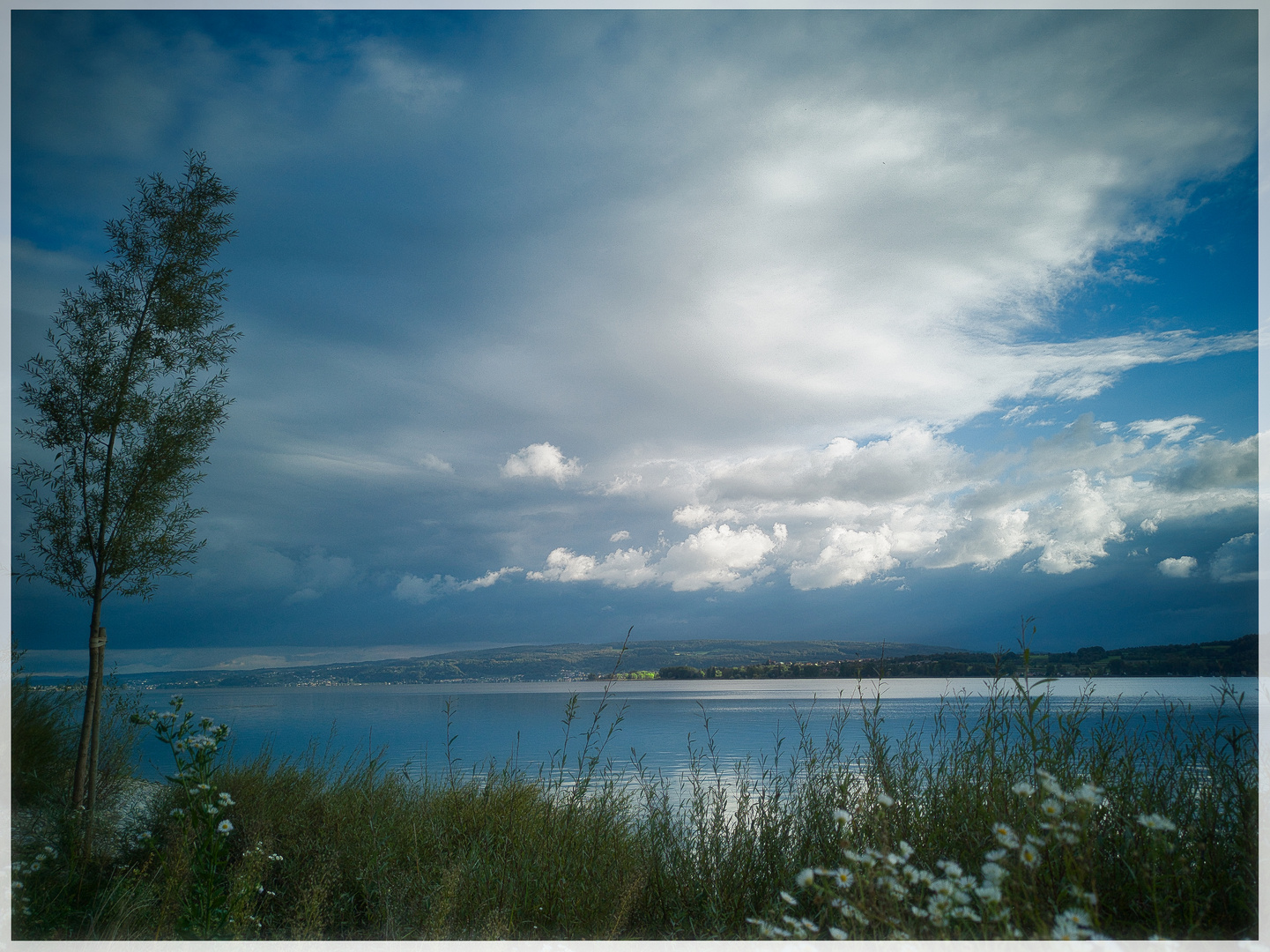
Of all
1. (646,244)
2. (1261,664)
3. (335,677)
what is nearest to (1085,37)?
(646,244)

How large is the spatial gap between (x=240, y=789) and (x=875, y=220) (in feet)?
24.1

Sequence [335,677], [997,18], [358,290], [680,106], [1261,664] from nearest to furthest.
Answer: [1261,664] < [997,18] < [680,106] < [358,290] < [335,677]

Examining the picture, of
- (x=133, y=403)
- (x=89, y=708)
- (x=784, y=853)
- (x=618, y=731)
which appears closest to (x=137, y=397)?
(x=133, y=403)

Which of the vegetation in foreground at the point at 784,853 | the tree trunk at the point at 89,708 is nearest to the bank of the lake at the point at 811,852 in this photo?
the vegetation in foreground at the point at 784,853

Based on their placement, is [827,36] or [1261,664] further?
[827,36]

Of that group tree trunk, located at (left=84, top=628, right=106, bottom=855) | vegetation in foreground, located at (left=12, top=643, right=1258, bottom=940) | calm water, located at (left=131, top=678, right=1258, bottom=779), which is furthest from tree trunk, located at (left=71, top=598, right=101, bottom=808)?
calm water, located at (left=131, top=678, right=1258, bottom=779)

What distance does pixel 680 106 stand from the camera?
5.27 meters

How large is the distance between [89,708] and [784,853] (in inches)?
175

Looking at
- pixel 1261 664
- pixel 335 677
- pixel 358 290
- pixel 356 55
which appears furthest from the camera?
pixel 335 677

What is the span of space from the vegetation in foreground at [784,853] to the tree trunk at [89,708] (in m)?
0.24

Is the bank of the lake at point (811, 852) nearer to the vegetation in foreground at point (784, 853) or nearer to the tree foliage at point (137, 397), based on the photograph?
the vegetation in foreground at point (784, 853)

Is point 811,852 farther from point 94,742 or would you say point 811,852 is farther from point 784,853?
point 94,742

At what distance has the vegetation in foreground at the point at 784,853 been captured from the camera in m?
2.38

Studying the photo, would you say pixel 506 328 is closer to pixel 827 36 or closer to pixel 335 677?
pixel 827 36
